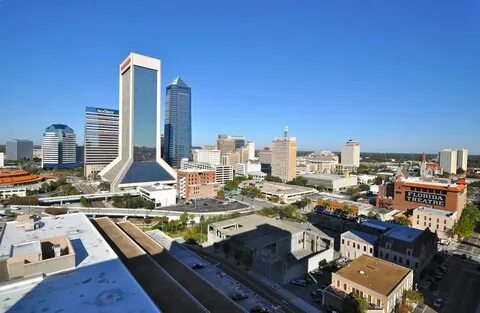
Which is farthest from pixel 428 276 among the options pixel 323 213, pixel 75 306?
pixel 75 306

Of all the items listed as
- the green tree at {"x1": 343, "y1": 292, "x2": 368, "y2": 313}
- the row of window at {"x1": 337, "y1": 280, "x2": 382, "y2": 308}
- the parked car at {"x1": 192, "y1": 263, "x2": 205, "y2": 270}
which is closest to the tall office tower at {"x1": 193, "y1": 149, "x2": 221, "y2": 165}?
the parked car at {"x1": 192, "y1": 263, "x2": 205, "y2": 270}

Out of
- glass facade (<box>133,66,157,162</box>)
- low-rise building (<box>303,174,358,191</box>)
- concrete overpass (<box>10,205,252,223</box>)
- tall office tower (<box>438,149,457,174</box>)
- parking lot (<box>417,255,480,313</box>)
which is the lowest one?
parking lot (<box>417,255,480,313</box>)

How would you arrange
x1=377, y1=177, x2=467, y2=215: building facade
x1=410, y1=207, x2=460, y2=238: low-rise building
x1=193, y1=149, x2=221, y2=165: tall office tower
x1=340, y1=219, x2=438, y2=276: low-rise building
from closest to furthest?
x1=340, y1=219, x2=438, y2=276: low-rise building → x1=410, y1=207, x2=460, y2=238: low-rise building → x1=377, y1=177, x2=467, y2=215: building facade → x1=193, y1=149, x2=221, y2=165: tall office tower

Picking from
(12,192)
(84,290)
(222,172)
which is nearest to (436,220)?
(84,290)

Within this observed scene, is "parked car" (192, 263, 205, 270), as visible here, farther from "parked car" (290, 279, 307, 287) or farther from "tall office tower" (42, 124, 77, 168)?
"tall office tower" (42, 124, 77, 168)

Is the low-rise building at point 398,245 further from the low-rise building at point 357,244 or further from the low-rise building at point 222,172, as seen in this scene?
the low-rise building at point 222,172

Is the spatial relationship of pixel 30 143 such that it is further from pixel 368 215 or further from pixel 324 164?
pixel 368 215

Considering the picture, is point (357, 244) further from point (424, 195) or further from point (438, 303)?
point (424, 195)
